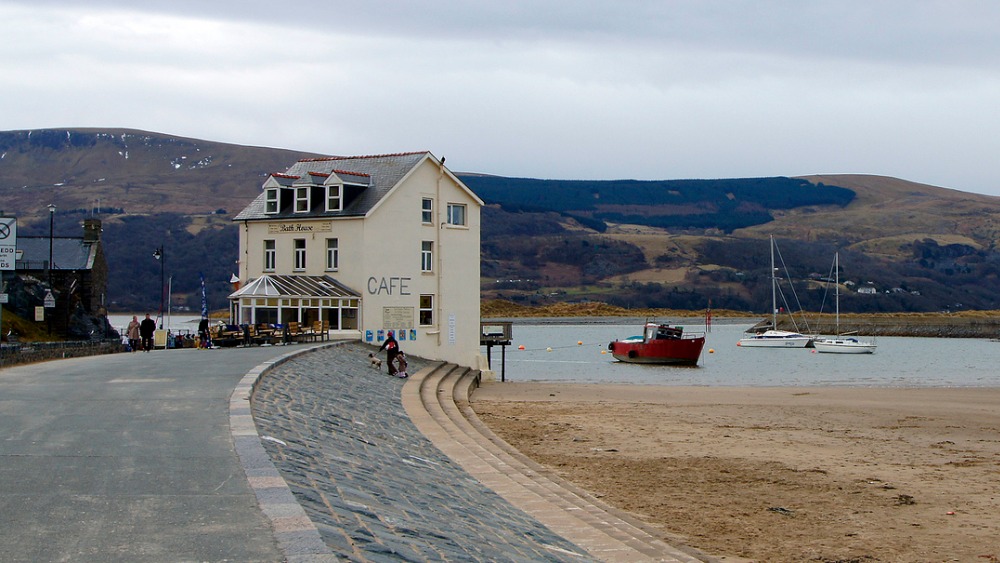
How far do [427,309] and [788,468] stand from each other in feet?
81.0

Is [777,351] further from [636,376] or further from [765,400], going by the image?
[765,400]

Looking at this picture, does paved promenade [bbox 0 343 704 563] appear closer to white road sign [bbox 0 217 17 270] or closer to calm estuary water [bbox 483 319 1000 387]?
white road sign [bbox 0 217 17 270]

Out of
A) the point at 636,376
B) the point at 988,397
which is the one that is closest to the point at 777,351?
the point at 636,376

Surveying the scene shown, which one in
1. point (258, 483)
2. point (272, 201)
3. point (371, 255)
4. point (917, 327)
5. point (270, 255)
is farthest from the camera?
point (917, 327)

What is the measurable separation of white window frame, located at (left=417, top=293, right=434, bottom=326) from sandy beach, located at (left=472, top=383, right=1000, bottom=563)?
767 cm

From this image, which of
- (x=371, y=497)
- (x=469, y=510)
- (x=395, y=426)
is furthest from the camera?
(x=395, y=426)

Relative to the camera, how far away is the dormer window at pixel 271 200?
43.1 meters

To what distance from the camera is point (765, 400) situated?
37.7 meters

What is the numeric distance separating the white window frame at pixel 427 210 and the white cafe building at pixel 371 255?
0.04 meters

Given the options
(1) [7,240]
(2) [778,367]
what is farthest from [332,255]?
(2) [778,367]

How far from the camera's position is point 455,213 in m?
43.9

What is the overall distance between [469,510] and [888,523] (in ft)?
19.7

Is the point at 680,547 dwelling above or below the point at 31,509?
below

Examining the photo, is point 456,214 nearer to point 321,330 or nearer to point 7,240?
point 321,330
